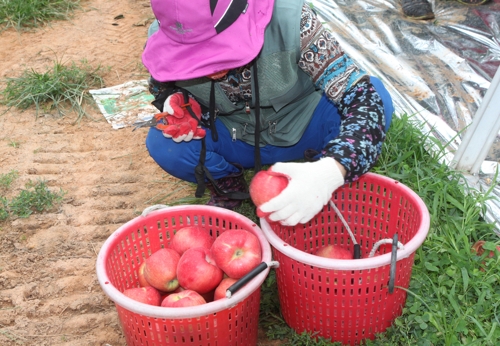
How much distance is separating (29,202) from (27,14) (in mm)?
2712

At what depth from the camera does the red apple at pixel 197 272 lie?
1795mm

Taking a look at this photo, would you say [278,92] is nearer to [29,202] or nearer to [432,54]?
[29,202]

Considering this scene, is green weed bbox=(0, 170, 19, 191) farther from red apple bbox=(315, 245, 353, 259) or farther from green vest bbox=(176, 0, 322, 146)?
red apple bbox=(315, 245, 353, 259)

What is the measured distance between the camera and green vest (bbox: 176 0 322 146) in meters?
1.98

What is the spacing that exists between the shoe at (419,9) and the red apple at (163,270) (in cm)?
270

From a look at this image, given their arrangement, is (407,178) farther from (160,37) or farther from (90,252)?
(90,252)

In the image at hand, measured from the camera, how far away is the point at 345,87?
1977 mm

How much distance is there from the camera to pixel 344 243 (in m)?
2.24

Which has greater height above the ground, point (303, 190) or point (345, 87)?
point (345, 87)

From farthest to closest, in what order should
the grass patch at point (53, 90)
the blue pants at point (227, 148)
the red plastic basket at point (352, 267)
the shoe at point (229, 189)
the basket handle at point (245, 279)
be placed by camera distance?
the grass patch at point (53, 90) → the shoe at point (229, 189) → the blue pants at point (227, 148) → the red plastic basket at point (352, 267) → the basket handle at point (245, 279)

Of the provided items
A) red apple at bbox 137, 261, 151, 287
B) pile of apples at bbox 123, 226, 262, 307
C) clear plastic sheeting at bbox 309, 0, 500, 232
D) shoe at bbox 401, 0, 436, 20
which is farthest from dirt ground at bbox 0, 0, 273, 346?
shoe at bbox 401, 0, 436, 20

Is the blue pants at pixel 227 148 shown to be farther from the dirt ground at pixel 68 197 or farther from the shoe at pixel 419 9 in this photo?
the shoe at pixel 419 9

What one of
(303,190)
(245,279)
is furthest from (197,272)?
(303,190)

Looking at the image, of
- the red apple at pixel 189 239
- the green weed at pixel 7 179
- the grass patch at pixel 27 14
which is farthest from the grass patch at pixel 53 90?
the red apple at pixel 189 239
